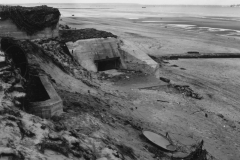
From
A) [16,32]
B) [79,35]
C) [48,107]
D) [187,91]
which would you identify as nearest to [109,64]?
[79,35]

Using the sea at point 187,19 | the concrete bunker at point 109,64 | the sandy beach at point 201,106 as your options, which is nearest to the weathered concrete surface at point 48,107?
the sandy beach at point 201,106

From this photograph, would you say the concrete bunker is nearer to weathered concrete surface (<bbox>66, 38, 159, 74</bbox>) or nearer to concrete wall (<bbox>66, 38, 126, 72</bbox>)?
weathered concrete surface (<bbox>66, 38, 159, 74</bbox>)

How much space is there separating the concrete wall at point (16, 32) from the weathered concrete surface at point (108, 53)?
4.31ft

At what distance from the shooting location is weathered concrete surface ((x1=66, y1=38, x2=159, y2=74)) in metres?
13.4

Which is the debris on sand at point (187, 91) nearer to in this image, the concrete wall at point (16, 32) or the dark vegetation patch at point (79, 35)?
the dark vegetation patch at point (79, 35)

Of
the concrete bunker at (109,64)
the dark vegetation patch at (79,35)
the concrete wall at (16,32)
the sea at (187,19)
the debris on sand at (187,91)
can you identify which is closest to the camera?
the debris on sand at (187,91)

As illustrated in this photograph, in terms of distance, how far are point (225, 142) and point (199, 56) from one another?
47.2 feet

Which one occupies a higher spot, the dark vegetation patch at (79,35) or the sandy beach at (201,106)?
the dark vegetation patch at (79,35)

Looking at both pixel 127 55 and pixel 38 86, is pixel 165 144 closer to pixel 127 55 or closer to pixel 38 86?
pixel 38 86

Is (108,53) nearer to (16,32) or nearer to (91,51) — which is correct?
(91,51)

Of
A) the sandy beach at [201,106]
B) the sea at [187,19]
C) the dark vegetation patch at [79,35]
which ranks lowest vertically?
the sandy beach at [201,106]

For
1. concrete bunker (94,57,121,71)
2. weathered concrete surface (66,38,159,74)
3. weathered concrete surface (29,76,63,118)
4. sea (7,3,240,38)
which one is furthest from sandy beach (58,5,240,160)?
sea (7,3,240,38)

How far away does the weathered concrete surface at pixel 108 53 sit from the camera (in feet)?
44.1

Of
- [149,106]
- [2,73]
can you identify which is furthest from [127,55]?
[2,73]
